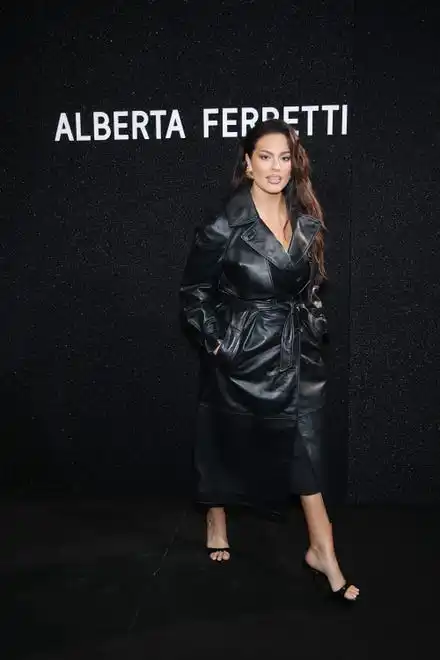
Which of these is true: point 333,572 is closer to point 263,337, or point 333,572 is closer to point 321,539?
point 321,539

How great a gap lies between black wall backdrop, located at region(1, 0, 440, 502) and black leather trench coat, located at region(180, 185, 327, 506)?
0.79 meters

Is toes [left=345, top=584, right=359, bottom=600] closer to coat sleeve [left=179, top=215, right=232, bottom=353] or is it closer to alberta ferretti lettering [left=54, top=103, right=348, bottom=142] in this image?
coat sleeve [left=179, top=215, right=232, bottom=353]

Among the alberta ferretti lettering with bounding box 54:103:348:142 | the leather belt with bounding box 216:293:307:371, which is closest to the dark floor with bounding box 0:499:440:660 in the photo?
the leather belt with bounding box 216:293:307:371

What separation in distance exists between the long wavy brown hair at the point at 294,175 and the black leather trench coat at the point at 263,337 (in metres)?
0.07

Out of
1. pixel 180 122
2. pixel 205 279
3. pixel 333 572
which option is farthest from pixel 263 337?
pixel 180 122

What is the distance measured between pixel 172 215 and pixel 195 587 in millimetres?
1865

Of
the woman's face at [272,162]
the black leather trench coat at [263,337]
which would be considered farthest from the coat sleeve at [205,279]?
the woman's face at [272,162]

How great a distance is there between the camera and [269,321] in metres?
3.12

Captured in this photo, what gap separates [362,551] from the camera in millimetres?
3475

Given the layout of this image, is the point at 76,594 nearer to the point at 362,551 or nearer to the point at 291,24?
the point at 362,551

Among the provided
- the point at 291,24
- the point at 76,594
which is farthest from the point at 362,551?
the point at 291,24

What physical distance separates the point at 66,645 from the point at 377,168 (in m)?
2.59

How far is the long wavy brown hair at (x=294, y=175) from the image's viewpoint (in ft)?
9.90

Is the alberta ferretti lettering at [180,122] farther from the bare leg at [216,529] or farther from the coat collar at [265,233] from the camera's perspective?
the bare leg at [216,529]
